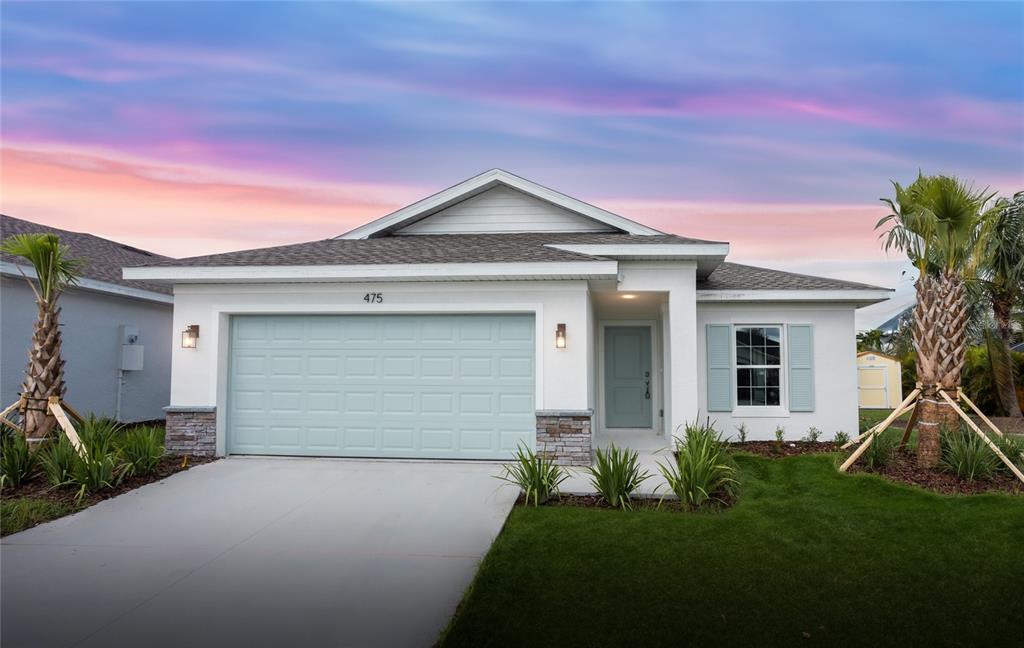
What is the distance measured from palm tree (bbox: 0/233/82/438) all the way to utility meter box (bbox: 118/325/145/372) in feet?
16.7

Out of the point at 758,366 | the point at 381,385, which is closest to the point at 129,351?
the point at 381,385

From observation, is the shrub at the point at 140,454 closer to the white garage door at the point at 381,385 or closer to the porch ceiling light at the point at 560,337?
the white garage door at the point at 381,385

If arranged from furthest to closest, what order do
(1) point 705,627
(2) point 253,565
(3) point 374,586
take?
(2) point 253,565 < (3) point 374,586 < (1) point 705,627

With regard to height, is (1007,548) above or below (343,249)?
below

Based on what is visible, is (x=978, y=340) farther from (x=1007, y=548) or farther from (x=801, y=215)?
(x=1007, y=548)

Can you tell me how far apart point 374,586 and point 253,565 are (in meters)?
1.19

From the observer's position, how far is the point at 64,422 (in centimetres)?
756

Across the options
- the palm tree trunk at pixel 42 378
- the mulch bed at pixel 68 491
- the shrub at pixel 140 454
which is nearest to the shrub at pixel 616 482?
the mulch bed at pixel 68 491

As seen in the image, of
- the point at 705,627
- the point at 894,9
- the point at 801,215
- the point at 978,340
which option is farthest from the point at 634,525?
the point at 978,340

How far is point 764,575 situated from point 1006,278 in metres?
17.1

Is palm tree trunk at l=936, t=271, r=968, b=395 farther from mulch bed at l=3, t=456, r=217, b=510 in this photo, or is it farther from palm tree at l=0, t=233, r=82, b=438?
palm tree at l=0, t=233, r=82, b=438

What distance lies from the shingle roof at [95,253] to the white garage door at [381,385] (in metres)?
3.32

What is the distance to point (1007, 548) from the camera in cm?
531

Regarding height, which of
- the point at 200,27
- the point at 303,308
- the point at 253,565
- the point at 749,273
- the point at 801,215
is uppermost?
the point at 200,27
